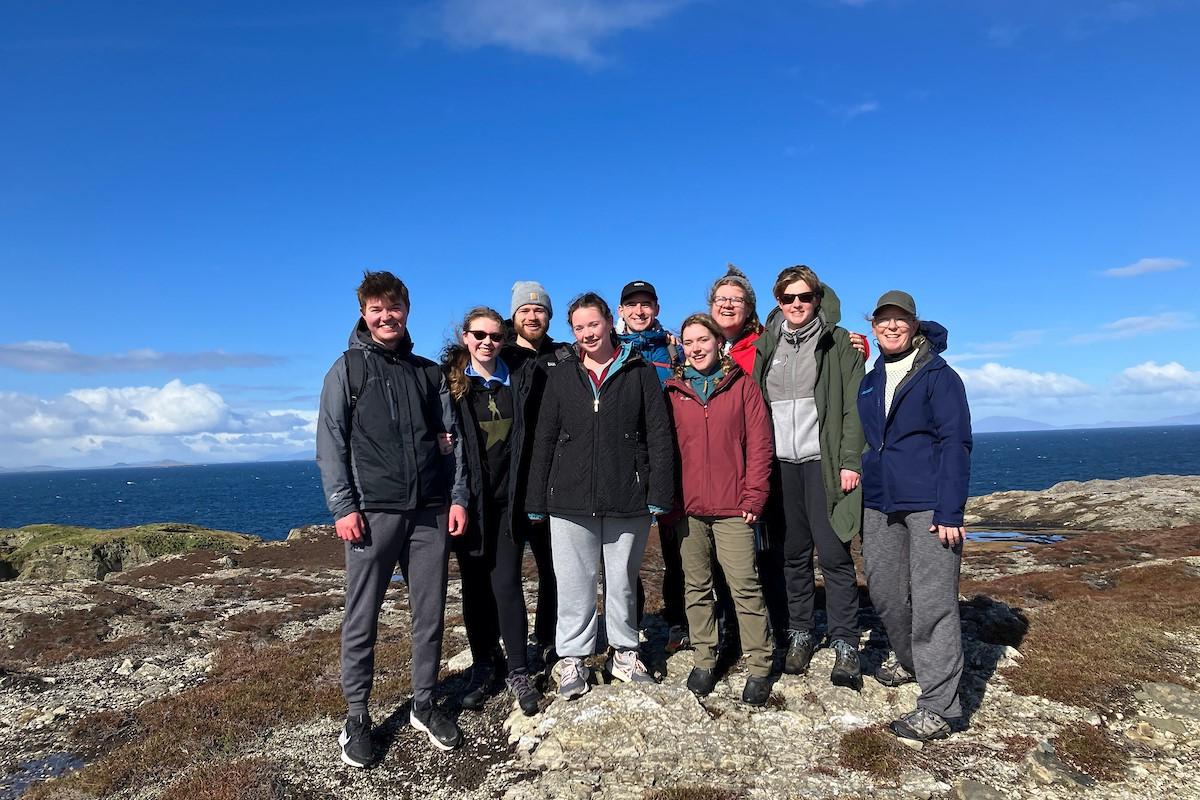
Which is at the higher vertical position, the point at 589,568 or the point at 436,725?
the point at 589,568

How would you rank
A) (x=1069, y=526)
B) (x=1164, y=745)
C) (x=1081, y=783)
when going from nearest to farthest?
(x=1081, y=783)
(x=1164, y=745)
(x=1069, y=526)

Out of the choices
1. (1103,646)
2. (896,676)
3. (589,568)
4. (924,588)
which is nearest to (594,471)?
(589,568)

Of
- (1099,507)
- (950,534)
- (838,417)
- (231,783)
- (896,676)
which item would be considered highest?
(838,417)

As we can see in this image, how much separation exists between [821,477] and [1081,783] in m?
3.40

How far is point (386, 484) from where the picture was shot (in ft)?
19.5

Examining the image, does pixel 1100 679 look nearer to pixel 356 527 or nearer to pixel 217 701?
pixel 356 527

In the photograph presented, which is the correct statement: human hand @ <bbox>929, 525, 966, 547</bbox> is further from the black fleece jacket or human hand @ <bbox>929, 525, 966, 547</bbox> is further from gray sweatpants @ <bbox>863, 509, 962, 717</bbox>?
the black fleece jacket

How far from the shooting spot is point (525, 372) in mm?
6789

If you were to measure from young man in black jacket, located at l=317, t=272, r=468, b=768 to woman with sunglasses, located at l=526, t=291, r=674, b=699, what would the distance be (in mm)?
1008

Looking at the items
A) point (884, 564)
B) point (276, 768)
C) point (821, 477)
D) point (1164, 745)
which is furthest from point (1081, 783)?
point (276, 768)

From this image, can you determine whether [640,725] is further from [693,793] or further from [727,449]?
[727,449]

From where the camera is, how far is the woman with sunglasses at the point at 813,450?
6.79 m

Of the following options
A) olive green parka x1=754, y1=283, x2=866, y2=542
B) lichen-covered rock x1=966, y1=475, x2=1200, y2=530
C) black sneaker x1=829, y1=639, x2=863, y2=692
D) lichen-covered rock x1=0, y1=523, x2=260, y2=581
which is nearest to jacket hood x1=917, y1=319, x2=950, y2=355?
olive green parka x1=754, y1=283, x2=866, y2=542

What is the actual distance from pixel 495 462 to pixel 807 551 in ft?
12.4
